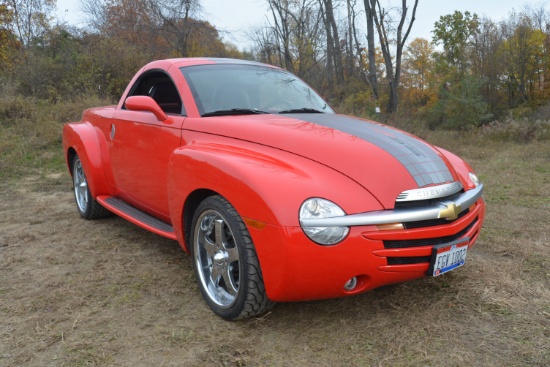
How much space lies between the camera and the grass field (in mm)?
2162

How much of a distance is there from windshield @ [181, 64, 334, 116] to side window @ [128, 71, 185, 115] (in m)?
0.20

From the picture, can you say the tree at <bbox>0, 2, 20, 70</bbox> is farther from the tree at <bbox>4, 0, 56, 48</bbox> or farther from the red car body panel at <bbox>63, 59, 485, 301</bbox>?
the red car body panel at <bbox>63, 59, 485, 301</bbox>

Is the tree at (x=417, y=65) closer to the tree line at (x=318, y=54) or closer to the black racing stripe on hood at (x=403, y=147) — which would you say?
the tree line at (x=318, y=54)

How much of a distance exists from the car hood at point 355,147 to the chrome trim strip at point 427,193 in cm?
3

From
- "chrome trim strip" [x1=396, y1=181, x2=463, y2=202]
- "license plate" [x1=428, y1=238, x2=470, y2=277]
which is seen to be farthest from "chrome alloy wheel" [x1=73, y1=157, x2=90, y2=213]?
"license plate" [x1=428, y1=238, x2=470, y2=277]

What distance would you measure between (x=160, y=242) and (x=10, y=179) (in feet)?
16.1

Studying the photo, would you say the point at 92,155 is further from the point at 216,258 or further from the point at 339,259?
the point at 339,259

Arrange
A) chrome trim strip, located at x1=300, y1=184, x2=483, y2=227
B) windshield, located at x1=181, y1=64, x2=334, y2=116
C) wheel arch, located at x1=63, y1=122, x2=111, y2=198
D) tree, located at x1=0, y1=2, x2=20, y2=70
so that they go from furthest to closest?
tree, located at x1=0, y1=2, x2=20, y2=70
wheel arch, located at x1=63, y1=122, x2=111, y2=198
windshield, located at x1=181, y1=64, x2=334, y2=116
chrome trim strip, located at x1=300, y1=184, x2=483, y2=227

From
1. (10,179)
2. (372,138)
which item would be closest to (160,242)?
(372,138)

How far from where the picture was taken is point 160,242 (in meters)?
3.94

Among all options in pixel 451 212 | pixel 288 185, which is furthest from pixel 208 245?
pixel 451 212

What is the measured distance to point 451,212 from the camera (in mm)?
2297

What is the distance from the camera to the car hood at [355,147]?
2.34 metres

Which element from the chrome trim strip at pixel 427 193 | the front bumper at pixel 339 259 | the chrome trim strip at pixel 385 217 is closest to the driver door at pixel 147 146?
the front bumper at pixel 339 259
